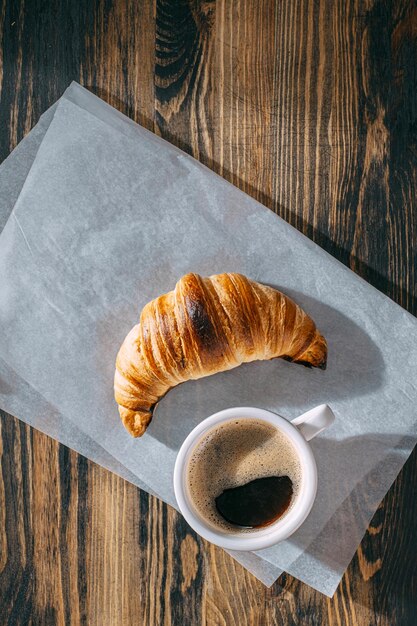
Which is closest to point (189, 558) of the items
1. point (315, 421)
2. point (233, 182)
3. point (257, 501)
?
point (257, 501)

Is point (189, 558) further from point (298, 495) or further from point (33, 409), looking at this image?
point (33, 409)

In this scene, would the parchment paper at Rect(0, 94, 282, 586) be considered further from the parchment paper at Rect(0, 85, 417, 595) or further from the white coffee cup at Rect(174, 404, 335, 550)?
the white coffee cup at Rect(174, 404, 335, 550)

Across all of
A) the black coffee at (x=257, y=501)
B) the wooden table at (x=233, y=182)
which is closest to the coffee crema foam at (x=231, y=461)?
the black coffee at (x=257, y=501)

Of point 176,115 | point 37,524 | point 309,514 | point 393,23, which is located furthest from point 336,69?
point 37,524

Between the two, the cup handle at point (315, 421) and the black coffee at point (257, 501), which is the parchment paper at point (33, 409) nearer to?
the black coffee at point (257, 501)

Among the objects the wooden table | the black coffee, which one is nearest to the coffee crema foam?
the black coffee

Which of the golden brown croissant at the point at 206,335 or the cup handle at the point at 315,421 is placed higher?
the golden brown croissant at the point at 206,335

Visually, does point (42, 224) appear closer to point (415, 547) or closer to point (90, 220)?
point (90, 220)
